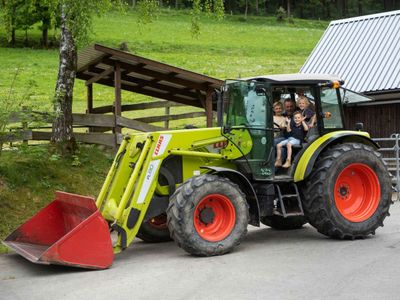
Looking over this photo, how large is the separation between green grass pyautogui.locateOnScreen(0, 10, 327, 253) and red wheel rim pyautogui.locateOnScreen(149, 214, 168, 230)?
232 centimetres

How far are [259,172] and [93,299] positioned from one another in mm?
3598

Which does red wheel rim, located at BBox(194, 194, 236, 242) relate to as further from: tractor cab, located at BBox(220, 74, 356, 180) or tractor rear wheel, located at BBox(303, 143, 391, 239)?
tractor rear wheel, located at BBox(303, 143, 391, 239)

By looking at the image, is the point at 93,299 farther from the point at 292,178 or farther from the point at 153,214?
the point at 292,178

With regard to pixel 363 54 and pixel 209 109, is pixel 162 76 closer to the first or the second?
pixel 209 109

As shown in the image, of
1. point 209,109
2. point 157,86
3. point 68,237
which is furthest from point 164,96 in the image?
point 68,237

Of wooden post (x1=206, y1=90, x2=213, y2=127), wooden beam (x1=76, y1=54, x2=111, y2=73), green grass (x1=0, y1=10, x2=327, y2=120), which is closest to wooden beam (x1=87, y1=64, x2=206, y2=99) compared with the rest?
wooden post (x1=206, y1=90, x2=213, y2=127)

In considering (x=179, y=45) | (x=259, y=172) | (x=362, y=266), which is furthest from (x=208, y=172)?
(x=179, y=45)

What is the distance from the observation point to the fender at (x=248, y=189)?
927 cm

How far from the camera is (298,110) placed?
9.99 metres

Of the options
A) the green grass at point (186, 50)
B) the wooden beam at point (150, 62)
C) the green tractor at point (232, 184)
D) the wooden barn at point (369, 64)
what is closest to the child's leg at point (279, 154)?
the green tractor at point (232, 184)

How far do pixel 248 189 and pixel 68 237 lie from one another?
289 centimetres

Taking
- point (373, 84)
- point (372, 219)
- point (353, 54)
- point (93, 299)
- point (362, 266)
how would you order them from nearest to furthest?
1. point (93, 299)
2. point (362, 266)
3. point (372, 219)
4. point (373, 84)
5. point (353, 54)

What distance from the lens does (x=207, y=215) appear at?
892 centimetres

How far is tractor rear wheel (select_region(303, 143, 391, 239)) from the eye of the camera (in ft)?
31.2
